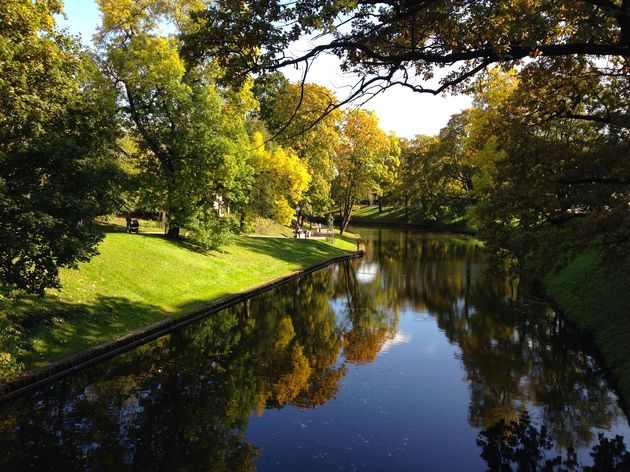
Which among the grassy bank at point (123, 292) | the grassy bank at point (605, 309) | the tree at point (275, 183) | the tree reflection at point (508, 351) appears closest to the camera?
the tree reflection at point (508, 351)

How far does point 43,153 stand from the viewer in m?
12.4

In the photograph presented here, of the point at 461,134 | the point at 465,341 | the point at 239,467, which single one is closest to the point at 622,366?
the point at 465,341

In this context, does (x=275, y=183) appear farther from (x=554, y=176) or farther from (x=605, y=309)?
(x=554, y=176)

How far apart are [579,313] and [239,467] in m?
17.4

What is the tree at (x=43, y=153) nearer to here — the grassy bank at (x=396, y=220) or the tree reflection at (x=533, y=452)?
the tree reflection at (x=533, y=452)

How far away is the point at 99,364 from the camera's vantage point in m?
14.9

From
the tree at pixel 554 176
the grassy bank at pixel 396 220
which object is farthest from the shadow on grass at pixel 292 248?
the grassy bank at pixel 396 220

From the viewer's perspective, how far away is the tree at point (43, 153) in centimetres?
1203

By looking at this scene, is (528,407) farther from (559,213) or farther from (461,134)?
(461,134)

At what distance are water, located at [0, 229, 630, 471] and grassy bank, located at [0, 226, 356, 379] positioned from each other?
1.35 metres

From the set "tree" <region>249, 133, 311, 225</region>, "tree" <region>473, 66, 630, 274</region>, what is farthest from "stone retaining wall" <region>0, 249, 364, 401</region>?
"tree" <region>249, 133, 311, 225</region>

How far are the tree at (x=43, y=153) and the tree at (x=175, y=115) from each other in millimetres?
14767

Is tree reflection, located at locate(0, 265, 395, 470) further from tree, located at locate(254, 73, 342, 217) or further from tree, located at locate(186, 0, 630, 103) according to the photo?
tree, located at locate(254, 73, 342, 217)

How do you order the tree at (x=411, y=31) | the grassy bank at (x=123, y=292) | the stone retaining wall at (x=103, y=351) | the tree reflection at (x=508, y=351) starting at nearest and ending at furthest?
the tree at (x=411, y=31)
the stone retaining wall at (x=103, y=351)
the tree reflection at (x=508, y=351)
the grassy bank at (x=123, y=292)
